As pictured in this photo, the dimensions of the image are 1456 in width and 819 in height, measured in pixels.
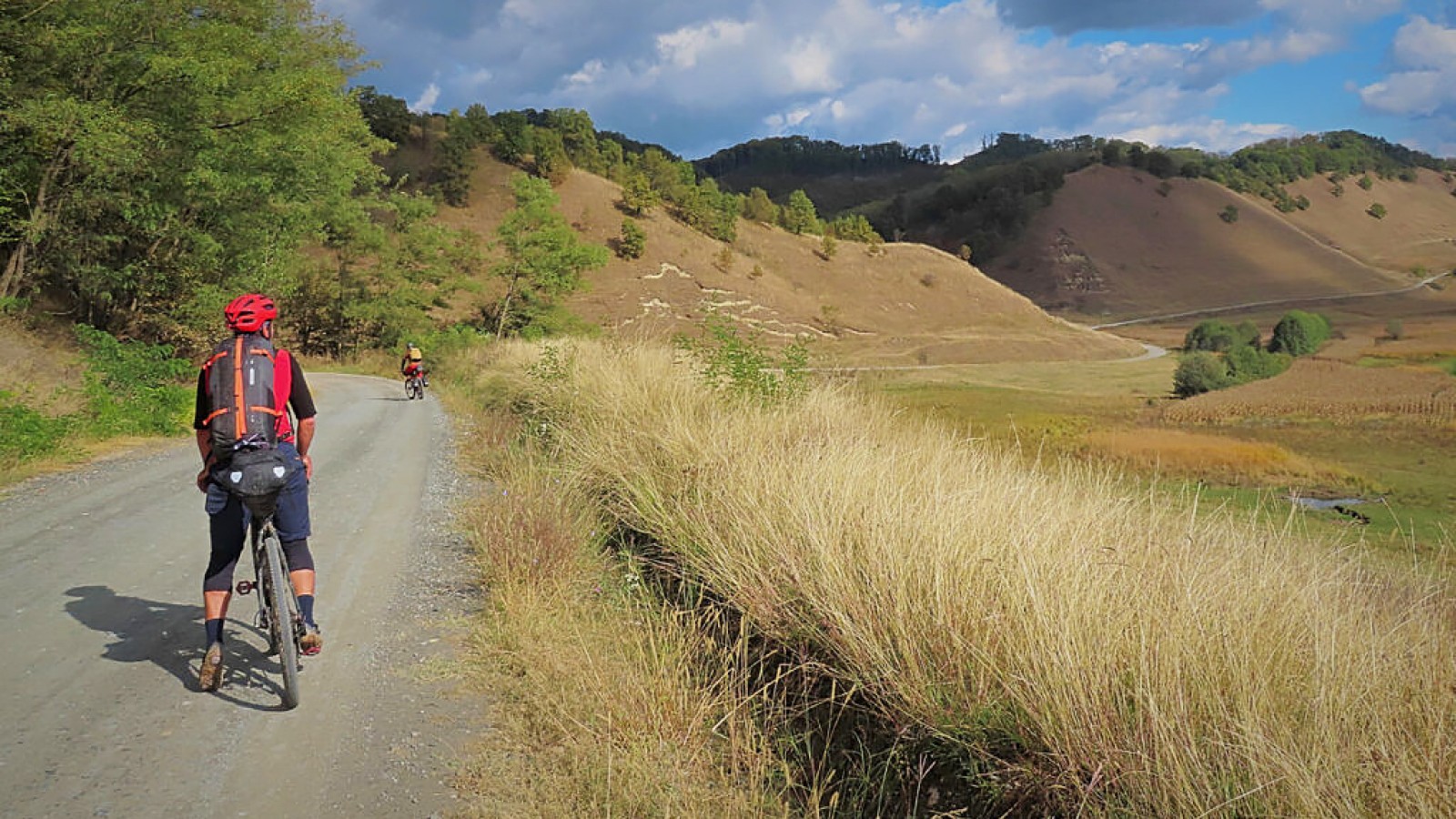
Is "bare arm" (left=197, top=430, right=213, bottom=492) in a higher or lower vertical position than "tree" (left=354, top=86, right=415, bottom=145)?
lower

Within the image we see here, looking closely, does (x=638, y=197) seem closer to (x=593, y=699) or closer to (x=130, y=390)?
(x=130, y=390)

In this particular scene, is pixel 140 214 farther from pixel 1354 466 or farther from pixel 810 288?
pixel 810 288

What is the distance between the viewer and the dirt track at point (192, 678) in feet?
11.5

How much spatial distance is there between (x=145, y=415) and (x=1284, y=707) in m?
16.6

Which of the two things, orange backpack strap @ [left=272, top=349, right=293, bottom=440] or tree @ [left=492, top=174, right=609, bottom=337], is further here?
tree @ [left=492, top=174, right=609, bottom=337]

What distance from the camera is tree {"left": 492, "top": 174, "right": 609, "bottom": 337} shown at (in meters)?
47.5

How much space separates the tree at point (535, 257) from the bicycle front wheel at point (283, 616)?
43.9 metres

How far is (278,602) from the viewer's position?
4289 millimetres

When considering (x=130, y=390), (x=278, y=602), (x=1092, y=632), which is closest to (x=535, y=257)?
(x=130, y=390)

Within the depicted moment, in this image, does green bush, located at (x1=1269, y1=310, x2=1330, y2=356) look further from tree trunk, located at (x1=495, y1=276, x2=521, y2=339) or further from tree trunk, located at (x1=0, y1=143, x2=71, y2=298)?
tree trunk, located at (x1=0, y1=143, x2=71, y2=298)

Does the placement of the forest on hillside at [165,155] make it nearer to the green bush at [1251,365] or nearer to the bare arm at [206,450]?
the bare arm at [206,450]

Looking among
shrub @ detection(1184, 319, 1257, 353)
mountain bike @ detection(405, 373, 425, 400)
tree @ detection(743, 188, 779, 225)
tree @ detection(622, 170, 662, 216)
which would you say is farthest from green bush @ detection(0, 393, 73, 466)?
tree @ detection(743, 188, 779, 225)

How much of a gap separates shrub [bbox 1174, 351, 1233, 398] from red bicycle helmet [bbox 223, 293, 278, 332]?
50.8 meters

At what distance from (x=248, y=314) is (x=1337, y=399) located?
4513cm
